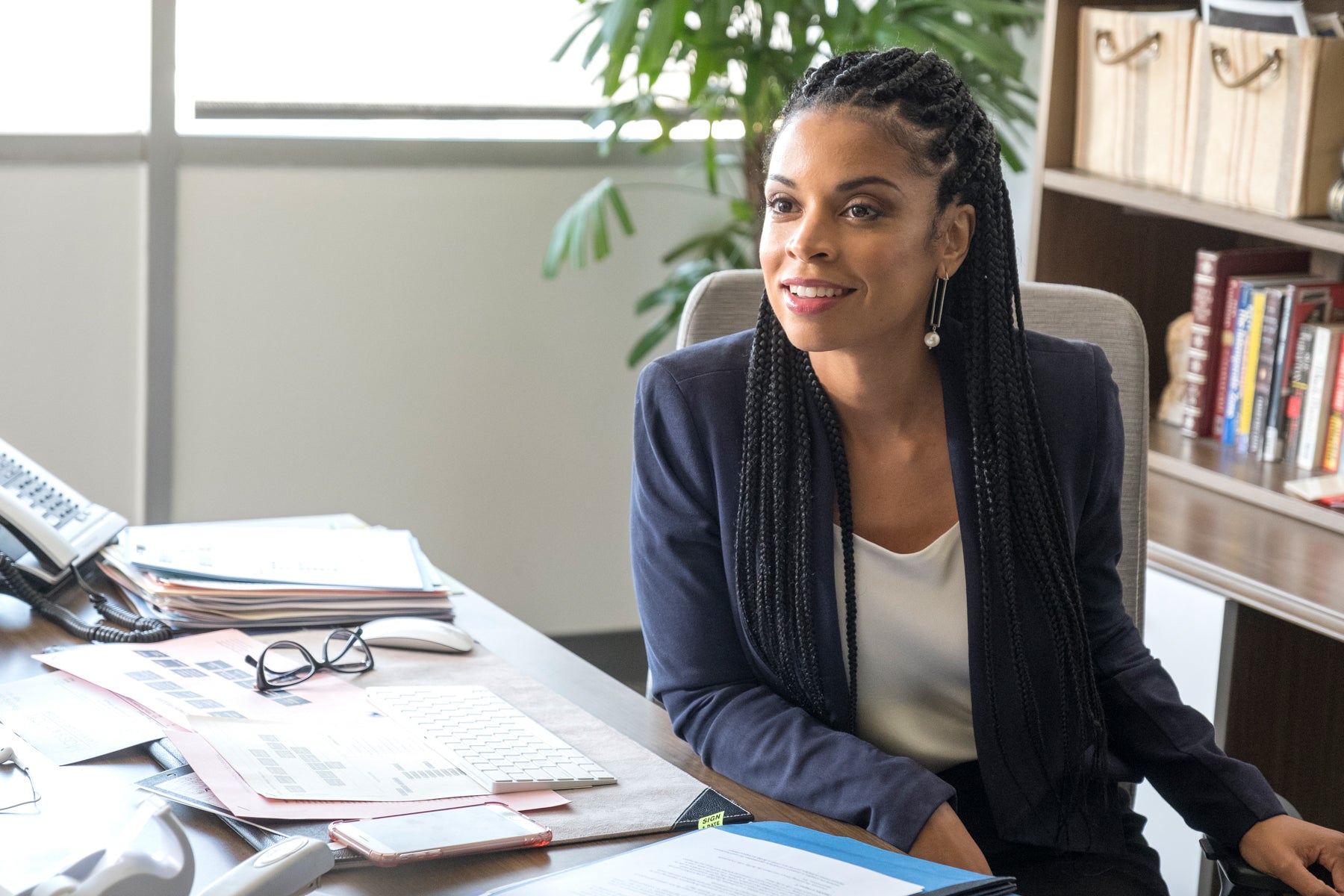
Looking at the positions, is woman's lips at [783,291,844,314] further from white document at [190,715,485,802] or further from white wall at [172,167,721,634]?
white wall at [172,167,721,634]

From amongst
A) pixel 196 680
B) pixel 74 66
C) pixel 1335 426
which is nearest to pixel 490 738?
pixel 196 680

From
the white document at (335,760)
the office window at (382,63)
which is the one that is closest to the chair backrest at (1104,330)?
the white document at (335,760)

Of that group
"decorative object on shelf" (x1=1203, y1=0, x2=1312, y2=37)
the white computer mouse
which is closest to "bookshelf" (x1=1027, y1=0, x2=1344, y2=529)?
"decorative object on shelf" (x1=1203, y1=0, x2=1312, y2=37)

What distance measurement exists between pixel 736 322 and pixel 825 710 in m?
0.47

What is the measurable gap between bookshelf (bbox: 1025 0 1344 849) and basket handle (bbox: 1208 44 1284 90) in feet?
0.57

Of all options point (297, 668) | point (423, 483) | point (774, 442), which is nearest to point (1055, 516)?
point (774, 442)

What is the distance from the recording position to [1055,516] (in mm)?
1437

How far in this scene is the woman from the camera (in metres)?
1.37

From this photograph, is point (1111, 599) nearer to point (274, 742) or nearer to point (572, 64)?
point (274, 742)

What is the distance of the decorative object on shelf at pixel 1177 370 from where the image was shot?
2398mm

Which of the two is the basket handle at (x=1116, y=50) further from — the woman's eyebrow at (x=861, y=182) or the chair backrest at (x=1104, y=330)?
the woman's eyebrow at (x=861, y=182)

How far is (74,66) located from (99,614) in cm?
169

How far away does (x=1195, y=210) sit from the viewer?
2.15 meters

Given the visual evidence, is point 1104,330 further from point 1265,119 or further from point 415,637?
point 415,637
